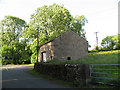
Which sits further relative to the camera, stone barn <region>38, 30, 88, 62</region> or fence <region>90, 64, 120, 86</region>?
stone barn <region>38, 30, 88, 62</region>

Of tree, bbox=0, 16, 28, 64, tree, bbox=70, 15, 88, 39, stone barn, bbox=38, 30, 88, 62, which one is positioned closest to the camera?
stone barn, bbox=38, 30, 88, 62

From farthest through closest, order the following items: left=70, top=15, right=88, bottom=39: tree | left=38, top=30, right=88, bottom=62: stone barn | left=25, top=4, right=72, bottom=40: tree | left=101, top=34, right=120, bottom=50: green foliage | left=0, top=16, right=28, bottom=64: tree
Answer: left=101, top=34, right=120, bottom=50: green foliage, left=0, top=16, right=28, bottom=64: tree, left=70, top=15, right=88, bottom=39: tree, left=25, top=4, right=72, bottom=40: tree, left=38, top=30, right=88, bottom=62: stone barn

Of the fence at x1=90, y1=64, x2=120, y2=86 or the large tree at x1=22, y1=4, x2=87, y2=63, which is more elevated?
the large tree at x1=22, y1=4, x2=87, y2=63

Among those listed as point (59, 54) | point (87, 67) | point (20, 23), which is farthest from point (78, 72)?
point (20, 23)

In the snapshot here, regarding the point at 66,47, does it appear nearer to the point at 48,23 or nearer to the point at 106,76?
the point at 48,23

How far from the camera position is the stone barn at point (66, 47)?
106 feet

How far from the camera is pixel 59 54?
32500mm

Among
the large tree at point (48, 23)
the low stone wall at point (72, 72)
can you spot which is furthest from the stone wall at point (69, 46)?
the low stone wall at point (72, 72)

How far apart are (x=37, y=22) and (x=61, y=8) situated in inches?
311

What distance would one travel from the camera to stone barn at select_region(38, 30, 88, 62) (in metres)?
32.2

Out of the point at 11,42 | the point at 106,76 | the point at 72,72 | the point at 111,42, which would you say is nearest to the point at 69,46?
the point at 72,72

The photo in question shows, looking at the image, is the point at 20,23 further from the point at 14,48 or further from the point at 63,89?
the point at 63,89

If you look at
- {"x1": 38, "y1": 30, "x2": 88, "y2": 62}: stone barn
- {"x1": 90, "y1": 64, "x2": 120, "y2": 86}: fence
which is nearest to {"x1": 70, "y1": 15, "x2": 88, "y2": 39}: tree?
{"x1": 38, "y1": 30, "x2": 88, "y2": 62}: stone barn

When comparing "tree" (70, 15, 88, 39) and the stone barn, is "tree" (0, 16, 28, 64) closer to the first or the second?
the stone barn
